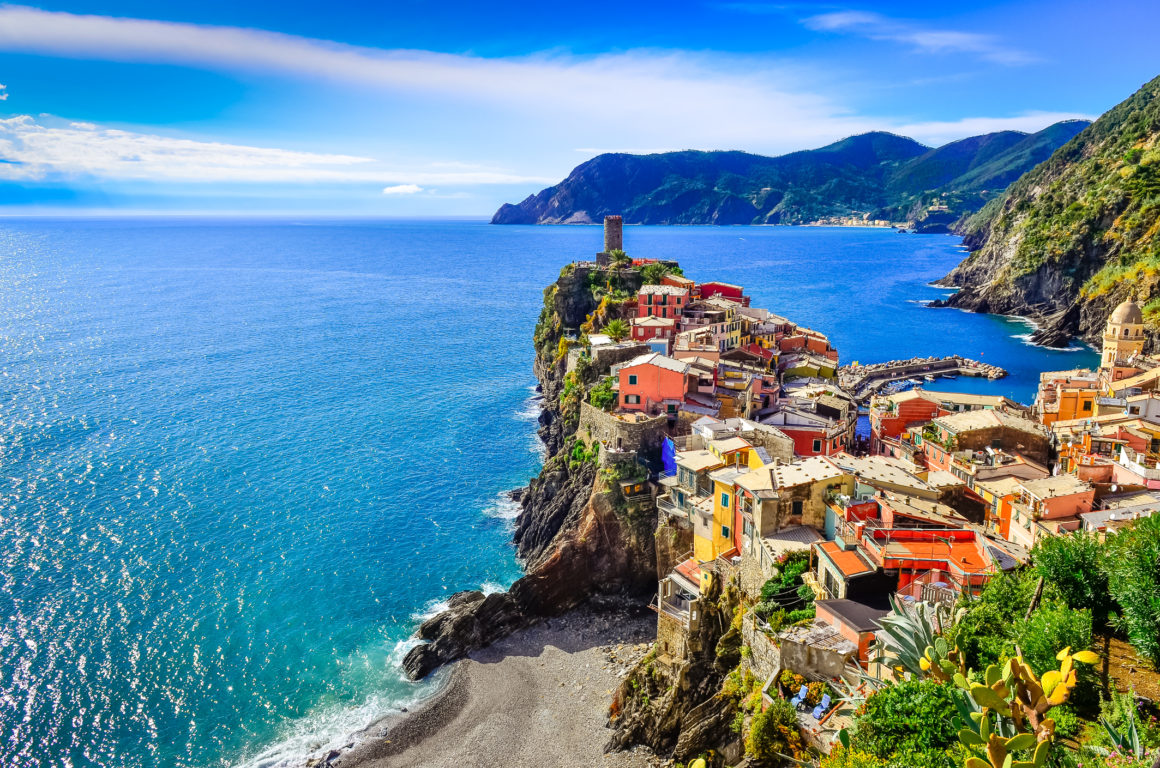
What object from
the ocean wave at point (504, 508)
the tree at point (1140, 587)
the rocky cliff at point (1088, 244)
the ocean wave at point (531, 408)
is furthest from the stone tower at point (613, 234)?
the tree at point (1140, 587)

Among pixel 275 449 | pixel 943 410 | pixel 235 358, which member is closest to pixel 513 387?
pixel 275 449

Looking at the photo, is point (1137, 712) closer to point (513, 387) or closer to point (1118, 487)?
point (1118, 487)

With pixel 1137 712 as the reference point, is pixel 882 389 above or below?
below

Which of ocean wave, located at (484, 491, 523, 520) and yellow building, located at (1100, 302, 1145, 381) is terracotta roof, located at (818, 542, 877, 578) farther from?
yellow building, located at (1100, 302, 1145, 381)

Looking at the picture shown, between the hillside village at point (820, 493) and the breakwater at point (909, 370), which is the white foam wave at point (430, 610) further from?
the breakwater at point (909, 370)

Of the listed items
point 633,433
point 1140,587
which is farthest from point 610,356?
point 1140,587

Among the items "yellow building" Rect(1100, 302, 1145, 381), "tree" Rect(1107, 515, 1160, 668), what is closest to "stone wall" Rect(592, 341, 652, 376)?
"tree" Rect(1107, 515, 1160, 668)
